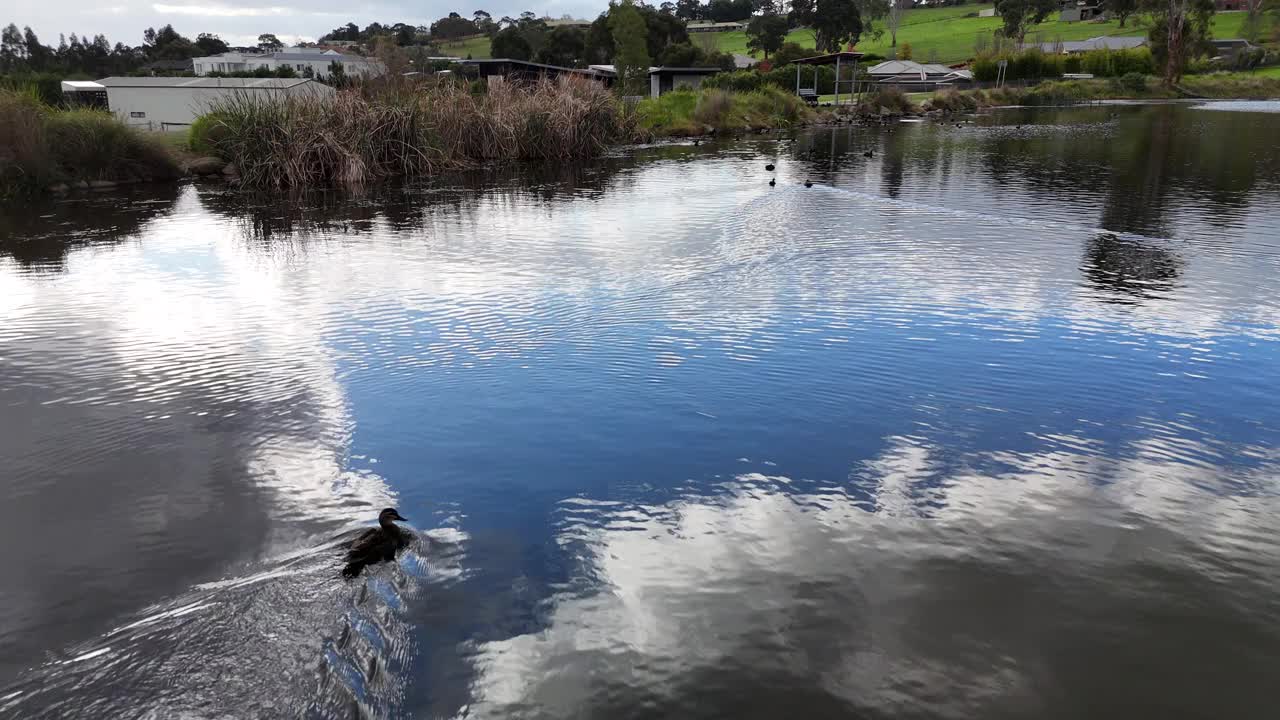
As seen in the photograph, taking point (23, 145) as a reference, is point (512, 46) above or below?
above

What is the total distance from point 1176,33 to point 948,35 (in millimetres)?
45138

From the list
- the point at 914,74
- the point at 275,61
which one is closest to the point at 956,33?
the point at 914,74

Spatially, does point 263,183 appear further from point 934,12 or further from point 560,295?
point 934,12

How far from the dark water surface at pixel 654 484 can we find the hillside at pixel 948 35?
3625 inches

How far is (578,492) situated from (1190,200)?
17.8 m

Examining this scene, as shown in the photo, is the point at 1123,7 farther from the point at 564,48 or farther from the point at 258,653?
the point at 258,653

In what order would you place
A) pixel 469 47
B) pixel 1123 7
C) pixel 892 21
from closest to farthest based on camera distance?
pixel 1123 7 < pixel 469 47 < pixel 892 21

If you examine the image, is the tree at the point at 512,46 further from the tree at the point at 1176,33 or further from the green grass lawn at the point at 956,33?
the tree at the point at 1176,33

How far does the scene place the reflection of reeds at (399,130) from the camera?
23266 millimetres

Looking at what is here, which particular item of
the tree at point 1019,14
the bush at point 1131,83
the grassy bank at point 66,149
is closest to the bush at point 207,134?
the grassy bank at point 66,149

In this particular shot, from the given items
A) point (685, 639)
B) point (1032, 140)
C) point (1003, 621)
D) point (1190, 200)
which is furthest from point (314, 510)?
point (1032, 140)

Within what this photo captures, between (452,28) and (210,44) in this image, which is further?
(452,28)

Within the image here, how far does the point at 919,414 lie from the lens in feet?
23.3

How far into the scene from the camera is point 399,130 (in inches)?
995
